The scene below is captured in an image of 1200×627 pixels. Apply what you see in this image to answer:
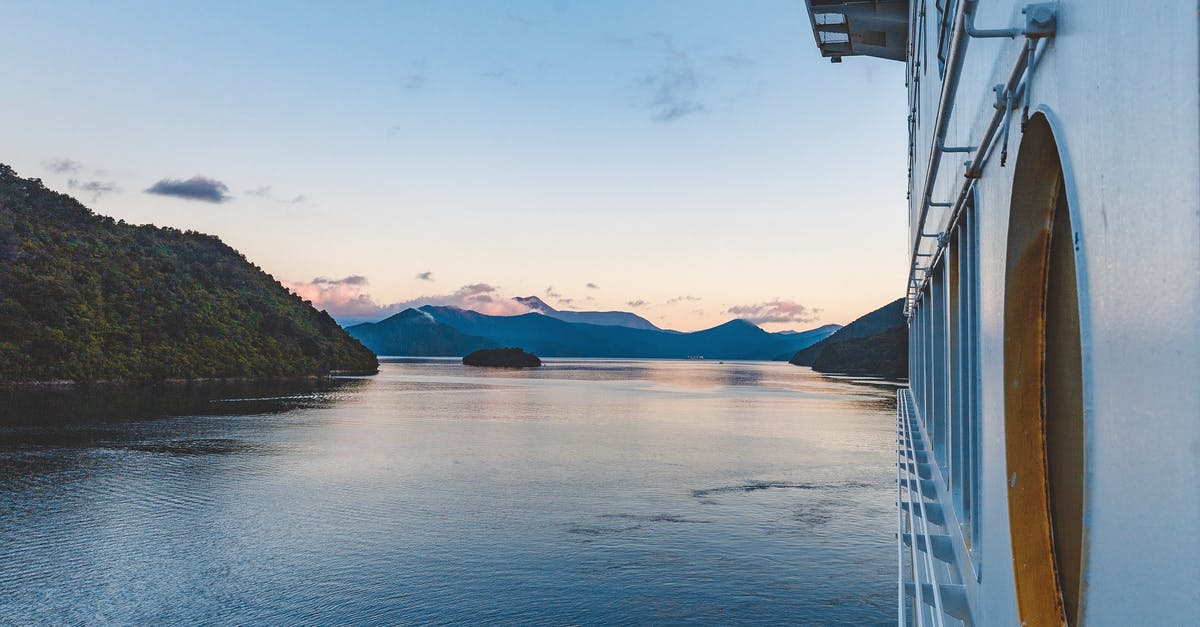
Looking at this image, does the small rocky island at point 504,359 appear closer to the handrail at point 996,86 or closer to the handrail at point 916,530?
the handrail at point 916,530

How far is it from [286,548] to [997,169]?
49.8 feet

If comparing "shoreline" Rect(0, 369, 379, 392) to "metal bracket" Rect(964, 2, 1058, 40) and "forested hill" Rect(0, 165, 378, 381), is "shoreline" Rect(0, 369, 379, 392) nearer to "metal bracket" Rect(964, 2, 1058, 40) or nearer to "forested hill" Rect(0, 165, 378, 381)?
"forested hill" Rect(0, 165, 378, 381)

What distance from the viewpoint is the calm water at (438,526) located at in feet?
40.7

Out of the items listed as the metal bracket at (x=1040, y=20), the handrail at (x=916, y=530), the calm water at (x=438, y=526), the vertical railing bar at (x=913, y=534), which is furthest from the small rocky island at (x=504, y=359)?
the metal bracket at (x=1040, y=20)

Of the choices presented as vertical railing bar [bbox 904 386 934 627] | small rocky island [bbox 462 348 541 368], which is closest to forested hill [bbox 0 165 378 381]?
A: small rocky island [bbox 462 348 541 368]

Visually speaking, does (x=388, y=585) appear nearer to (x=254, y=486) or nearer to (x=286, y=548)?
(x=286, y=548)

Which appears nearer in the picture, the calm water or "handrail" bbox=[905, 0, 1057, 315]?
"handrail" bbox=[905, 0, 1057, 315]

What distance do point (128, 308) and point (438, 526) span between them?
76.9 meters

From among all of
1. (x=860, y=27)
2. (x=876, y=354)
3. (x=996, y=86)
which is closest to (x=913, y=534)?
(x=996, y=86)

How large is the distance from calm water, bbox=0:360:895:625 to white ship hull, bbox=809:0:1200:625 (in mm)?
8963

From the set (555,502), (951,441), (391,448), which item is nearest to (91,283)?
(391,448)

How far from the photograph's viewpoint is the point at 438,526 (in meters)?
17.3

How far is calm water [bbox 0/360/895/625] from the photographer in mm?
12398

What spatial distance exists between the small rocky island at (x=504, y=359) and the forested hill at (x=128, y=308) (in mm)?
62720
